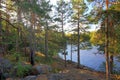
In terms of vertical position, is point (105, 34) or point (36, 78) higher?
point (105, 34)

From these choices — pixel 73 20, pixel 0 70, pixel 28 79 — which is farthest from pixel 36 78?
pixel 73 20

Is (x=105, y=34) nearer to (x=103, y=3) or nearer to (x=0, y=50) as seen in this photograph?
(x=103, y=3)

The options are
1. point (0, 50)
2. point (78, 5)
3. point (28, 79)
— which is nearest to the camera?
point (0, 50)

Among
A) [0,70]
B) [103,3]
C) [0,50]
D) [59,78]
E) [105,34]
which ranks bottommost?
[59,78]

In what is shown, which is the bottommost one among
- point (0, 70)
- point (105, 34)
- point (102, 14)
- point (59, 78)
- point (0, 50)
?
point (59, 78)

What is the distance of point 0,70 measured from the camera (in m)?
10.7

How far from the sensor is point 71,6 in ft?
86.4

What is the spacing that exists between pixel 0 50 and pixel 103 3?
8.48 meters

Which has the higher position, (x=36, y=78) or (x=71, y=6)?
(x=71, y=6)

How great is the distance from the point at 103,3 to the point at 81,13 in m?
12.2

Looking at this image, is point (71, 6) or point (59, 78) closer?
point (59, 78)

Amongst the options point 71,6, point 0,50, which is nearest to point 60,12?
point 71,6

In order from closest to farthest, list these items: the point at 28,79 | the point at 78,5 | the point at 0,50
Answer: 1. the point at 0,50
2. the point at 28,79
3. the point at 78,5

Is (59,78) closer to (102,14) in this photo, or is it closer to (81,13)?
(102,14)
